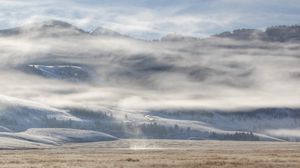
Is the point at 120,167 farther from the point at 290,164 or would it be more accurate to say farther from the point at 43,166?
the point at 290,164

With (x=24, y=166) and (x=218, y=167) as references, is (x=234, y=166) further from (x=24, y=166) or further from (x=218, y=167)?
(x=24, y=166)

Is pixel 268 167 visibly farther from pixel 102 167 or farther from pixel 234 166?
pixel 102 167

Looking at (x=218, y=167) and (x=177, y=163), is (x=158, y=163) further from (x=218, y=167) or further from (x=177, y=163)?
(x=218, y=167)

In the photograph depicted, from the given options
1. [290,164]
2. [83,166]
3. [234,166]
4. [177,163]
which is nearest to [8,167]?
[83,166]

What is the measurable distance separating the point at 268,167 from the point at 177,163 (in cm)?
1201

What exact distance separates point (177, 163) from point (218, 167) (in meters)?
7.37

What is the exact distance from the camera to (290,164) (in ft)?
269

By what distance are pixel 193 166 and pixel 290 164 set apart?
12.2 m

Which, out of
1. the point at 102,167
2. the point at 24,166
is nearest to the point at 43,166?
the point at 24,166

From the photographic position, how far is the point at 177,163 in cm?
8419

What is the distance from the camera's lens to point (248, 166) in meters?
79.8

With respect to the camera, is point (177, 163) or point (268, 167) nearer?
point (268, 167)

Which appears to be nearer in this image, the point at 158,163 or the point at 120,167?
the point at 120,167

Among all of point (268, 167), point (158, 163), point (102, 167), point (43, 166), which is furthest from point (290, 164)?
point (43, 166)
